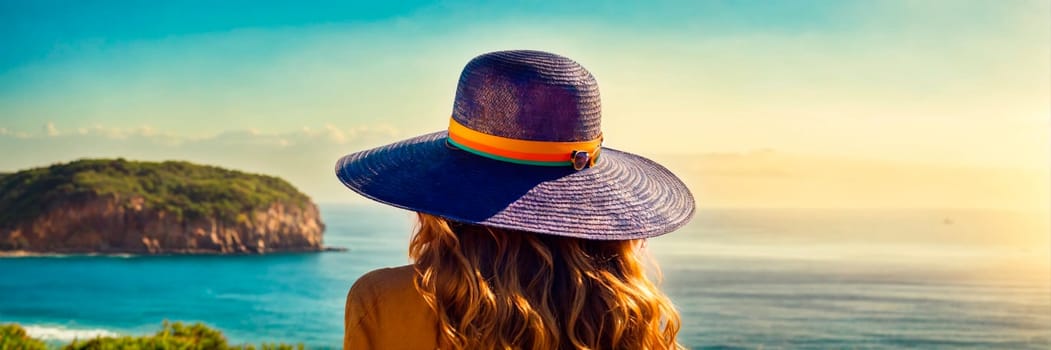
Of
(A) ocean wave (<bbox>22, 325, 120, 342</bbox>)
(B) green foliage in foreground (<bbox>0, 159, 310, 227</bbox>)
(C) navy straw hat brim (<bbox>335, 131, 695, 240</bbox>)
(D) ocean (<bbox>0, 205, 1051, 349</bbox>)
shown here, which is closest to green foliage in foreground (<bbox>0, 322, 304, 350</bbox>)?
(A) ocean wave (<bbox>22, 325, 120, 342</bbox>)

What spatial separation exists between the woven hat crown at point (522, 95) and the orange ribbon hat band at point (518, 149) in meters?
0.01

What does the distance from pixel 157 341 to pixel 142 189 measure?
265ft

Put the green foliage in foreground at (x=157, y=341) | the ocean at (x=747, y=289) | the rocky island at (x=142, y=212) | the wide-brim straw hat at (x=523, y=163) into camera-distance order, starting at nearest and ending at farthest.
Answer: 1. the wide-brim straw hat at (x=523, y=163)
2. the green foliage in foreground at (x=157, y=341)
3. the ocean at (x=747, y=289)
4. the rocky island at (x=142, y=212)

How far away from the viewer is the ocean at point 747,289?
54.5 metres

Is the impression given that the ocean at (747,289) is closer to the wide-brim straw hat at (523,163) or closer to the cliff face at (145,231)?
the cliff face at (145,231)

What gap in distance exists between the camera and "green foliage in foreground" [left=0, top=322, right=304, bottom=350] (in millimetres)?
6188

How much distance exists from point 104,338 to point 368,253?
92882 millimetres

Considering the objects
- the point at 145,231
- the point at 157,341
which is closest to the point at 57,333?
the point at 145,231

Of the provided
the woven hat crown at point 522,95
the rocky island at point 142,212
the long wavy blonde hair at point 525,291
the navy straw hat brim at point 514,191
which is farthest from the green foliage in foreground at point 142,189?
the long wavy blonde hair at point 525,291

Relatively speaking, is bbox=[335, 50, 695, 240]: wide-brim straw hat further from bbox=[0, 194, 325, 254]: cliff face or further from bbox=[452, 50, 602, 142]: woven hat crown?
bbox=[0, 194, 325, 254]: cliff face

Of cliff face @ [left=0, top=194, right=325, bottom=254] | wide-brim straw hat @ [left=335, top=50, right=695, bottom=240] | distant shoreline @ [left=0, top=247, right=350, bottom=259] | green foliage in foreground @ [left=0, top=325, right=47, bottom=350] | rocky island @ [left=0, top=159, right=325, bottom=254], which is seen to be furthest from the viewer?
distant shoreline @ [left=0, top=247, right=350, bottom=259]

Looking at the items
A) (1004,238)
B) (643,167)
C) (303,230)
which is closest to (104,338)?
(643,167)

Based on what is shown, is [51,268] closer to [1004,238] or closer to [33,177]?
[33,177]

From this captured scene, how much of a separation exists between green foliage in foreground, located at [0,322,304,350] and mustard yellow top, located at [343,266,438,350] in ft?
16.5
